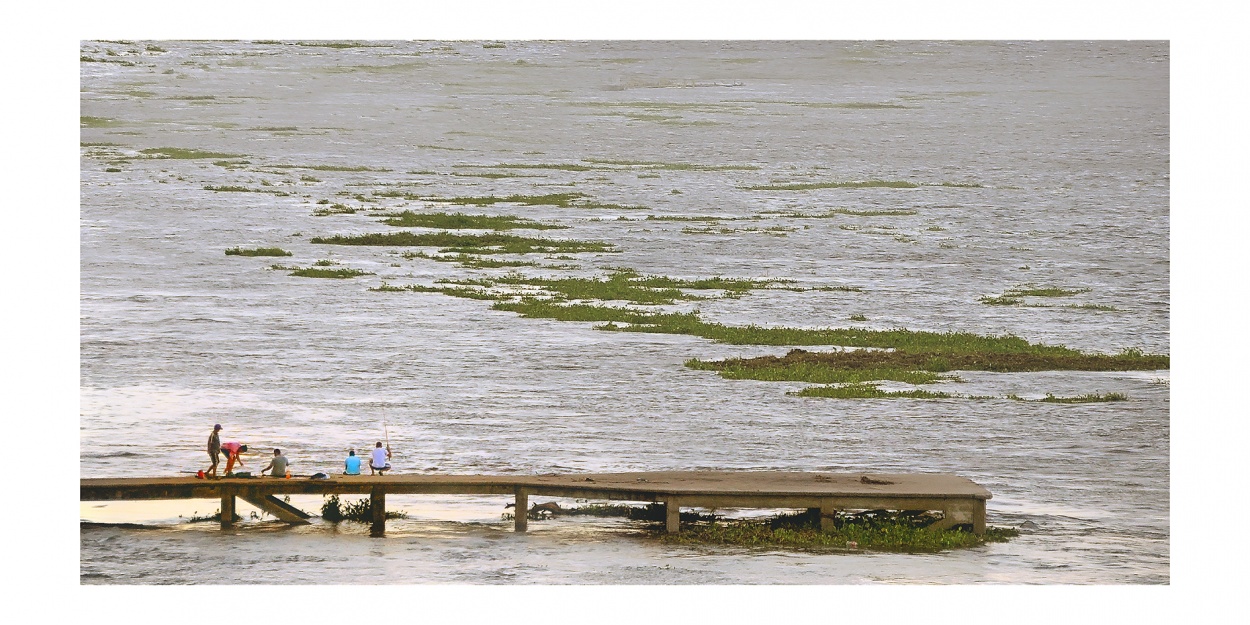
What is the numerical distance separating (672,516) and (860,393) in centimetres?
1430

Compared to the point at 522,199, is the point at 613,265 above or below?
below

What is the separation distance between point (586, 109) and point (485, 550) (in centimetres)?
2968

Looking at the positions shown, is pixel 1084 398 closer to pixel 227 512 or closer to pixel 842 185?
pixel 227 512

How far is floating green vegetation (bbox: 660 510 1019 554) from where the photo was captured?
3259cm

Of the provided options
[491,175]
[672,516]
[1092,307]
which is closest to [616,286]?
[1092,307]

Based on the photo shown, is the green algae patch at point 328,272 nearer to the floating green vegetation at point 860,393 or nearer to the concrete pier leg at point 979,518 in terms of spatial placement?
the floating green vegetation at point 860,393

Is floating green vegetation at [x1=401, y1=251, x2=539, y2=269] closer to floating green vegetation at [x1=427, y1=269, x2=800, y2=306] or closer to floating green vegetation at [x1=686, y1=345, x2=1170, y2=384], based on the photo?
floating green vegetation at [x1=427, y1=269, x2=800, y2=306]

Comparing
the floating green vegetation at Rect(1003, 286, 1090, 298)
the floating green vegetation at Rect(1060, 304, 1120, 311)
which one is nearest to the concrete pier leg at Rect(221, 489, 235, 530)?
the floating green vegetation at Rect(1060, 304, 1120, 311)

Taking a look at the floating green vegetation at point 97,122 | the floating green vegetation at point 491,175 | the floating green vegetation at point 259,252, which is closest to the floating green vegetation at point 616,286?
the floating green vegetation at point 259,252

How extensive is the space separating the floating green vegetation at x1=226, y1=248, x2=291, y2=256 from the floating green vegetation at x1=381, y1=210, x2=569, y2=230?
18.1 feet

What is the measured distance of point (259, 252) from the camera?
64438mm

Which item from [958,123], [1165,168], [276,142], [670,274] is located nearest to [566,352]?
[670,274]

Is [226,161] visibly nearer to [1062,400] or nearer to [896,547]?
[1062,400]

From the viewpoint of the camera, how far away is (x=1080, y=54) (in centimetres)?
4931
